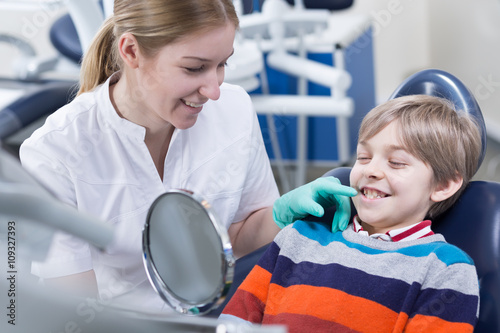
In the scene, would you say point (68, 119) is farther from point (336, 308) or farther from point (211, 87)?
point (336, 308)

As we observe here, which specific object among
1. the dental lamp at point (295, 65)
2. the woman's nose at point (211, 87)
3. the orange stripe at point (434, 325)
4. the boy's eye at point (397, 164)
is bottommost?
the dental lamp at point (295, 65)

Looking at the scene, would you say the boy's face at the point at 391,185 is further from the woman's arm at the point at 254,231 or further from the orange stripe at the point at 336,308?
the woman's arm at the point at 254,231

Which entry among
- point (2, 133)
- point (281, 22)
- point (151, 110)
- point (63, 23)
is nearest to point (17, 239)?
point (151, 110)

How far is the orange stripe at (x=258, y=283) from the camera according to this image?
1167mm

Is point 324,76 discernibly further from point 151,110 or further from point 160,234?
point 160,234

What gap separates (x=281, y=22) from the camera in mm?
2623

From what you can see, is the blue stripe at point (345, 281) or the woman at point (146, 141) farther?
the woman at point (146, 141)

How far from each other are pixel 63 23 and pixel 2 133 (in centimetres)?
123

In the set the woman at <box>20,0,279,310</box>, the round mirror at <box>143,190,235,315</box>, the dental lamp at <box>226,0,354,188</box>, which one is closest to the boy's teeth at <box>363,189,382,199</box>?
the woman at <box>20,0,279,310</box>

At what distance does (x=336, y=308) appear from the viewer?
106cm

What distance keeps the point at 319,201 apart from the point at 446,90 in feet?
1.15

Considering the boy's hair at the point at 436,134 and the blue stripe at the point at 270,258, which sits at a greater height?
the boy's hair at the point at 436,134

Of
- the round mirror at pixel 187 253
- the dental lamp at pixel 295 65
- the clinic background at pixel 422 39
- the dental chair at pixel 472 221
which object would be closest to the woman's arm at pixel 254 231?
the dental chair at pixel 472 221

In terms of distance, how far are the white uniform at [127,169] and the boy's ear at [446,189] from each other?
0.40 metres
